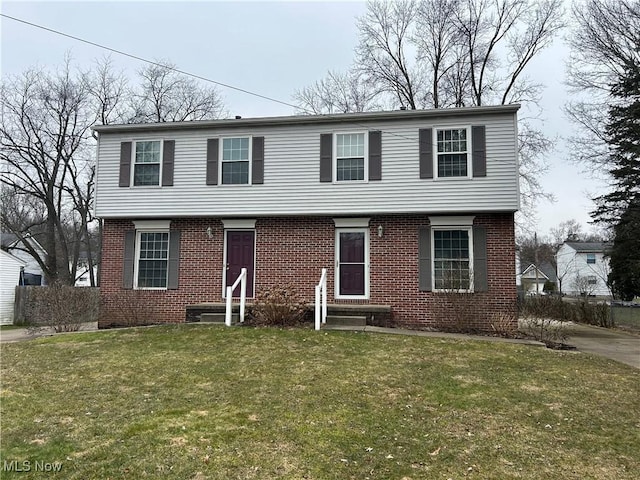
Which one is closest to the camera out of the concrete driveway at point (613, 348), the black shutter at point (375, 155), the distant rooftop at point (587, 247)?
the concrete driveway at point (613, 348)

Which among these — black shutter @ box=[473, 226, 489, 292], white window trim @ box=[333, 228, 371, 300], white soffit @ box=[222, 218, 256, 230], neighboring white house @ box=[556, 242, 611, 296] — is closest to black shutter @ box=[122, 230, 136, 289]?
white soffit @ box=[222, 218, 256, 230]

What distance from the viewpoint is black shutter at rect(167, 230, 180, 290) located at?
12766 mm

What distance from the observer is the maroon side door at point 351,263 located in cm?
1218

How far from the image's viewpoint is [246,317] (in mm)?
11312

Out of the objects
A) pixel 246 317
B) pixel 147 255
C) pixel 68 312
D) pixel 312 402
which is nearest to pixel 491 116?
pixel 246 317

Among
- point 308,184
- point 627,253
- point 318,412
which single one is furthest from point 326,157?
point 627,253

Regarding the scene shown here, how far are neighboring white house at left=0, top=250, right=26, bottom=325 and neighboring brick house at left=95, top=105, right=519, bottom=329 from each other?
11195 mm

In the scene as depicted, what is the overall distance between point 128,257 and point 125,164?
2672mm

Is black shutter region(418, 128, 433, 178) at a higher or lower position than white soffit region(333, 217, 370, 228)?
higher

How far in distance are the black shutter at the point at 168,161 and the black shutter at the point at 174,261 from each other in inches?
57.5

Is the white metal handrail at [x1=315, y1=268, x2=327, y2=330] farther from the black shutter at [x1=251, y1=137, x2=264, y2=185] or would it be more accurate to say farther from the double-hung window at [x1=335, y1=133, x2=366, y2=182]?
the black shutter at [x1=251, y1=137, x2=264, y2=185]

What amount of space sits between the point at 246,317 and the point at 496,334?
19.9ft

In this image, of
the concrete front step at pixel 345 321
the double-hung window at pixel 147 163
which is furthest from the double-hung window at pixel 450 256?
the double-hung window at pixel 147 163

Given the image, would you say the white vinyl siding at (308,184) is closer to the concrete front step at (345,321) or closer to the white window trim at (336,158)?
the white window trim at (336,158)
